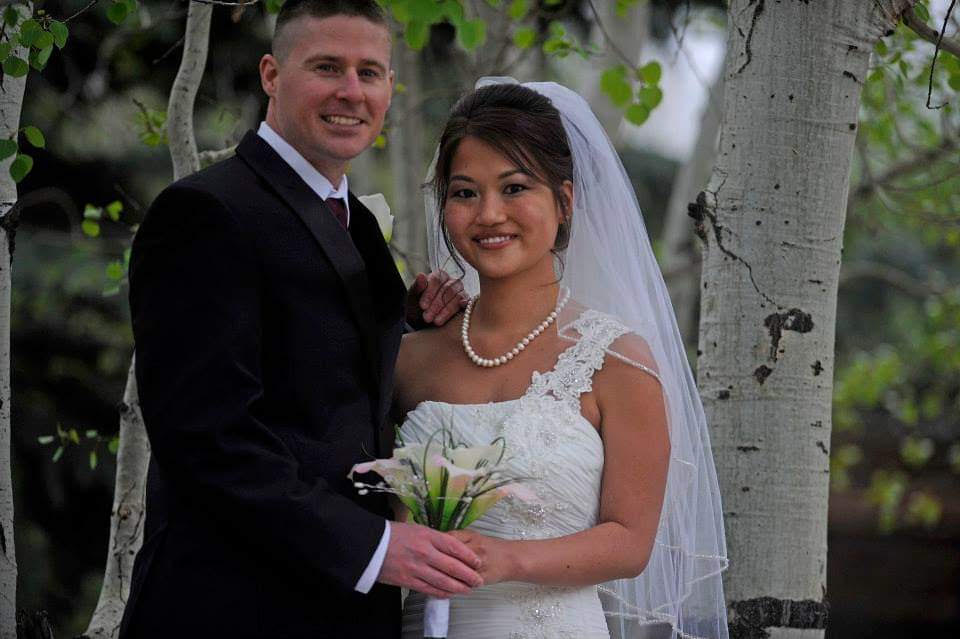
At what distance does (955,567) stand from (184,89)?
1191 cm

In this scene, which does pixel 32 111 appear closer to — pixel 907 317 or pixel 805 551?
pixel 805 551

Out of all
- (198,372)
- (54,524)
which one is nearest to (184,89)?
(198,372)

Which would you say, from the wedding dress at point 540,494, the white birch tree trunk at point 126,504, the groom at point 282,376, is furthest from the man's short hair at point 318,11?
the white birch tree trunk at point 126,504

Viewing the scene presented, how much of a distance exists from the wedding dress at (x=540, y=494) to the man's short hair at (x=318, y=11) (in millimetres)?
991

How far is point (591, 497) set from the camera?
2941 millimetres

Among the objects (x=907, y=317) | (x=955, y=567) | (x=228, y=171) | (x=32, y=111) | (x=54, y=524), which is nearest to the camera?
(x=228, y=171)

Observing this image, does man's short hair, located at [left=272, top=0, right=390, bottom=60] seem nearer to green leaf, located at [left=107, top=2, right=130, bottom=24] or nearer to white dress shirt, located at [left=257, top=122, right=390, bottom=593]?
white dress shirt, located at [left=257, top=122, right=390, bottom=593]

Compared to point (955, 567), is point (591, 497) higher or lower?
higher

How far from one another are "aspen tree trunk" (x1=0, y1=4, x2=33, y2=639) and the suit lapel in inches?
31.4

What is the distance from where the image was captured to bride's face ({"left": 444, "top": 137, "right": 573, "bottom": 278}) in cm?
303

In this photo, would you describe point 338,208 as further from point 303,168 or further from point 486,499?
point 486,499

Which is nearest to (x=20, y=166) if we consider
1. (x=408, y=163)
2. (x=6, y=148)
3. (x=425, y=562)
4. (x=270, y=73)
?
(x=6, y=148)

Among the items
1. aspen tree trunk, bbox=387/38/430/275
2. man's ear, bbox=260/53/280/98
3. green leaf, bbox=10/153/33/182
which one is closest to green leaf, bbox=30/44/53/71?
green leaf, bbox=10/153/33/182

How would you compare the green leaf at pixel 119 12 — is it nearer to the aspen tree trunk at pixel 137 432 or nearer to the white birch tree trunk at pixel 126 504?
the aspen tree trunk at pixel 137 432
